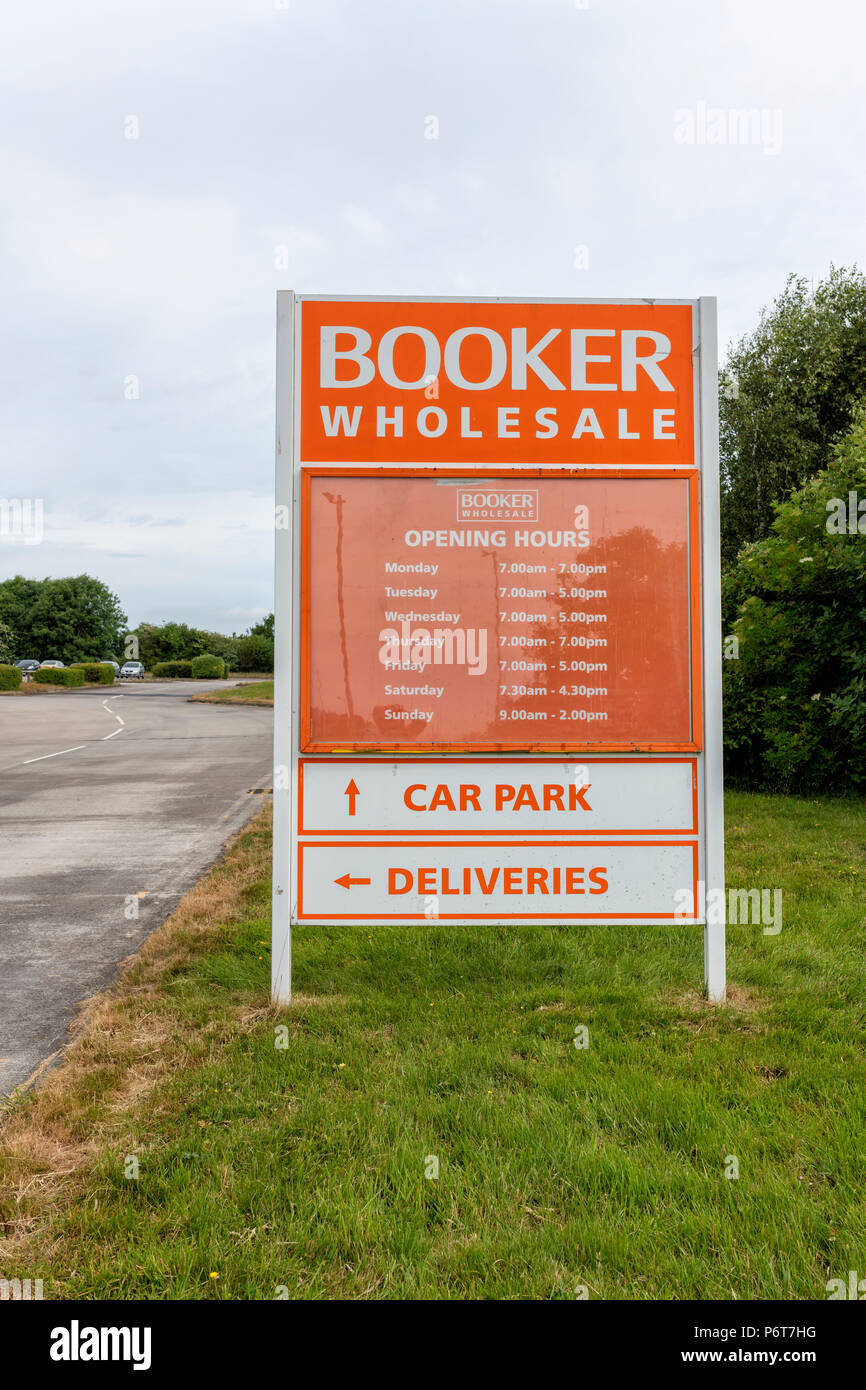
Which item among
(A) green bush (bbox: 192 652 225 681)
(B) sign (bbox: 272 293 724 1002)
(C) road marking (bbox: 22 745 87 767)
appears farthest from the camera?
(A) green bush (bbox: 192 652 225 681)

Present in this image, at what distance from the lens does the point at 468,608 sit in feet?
14.6

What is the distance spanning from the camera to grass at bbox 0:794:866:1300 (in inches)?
96.7

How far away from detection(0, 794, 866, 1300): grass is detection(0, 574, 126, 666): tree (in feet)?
291

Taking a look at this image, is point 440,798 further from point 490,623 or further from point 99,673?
point 99,673

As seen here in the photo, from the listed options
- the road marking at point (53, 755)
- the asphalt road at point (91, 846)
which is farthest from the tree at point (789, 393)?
the road marking at point (53, 755)

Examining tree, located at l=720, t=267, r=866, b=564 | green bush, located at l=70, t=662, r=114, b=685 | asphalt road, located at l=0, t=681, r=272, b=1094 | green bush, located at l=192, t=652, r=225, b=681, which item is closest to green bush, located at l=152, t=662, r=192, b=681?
green bush, located at l=192, t=652, r=225, b=681

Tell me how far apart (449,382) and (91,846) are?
6.37m

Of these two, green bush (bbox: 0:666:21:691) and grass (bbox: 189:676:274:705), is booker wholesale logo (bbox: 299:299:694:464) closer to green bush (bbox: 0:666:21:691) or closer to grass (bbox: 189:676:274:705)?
grass (bbox: 189:676:274:705)

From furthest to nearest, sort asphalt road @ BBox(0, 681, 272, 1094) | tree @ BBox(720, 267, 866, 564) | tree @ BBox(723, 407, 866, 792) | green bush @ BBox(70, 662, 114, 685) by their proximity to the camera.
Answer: green bush @ BBox(70, 662, 114, 685) < tree @ BBox(720, 267, 866, 564) < tree @ BBox(723, 407, 866, 792) < asphalt road @ BBox(0, 681, 272, 1094)

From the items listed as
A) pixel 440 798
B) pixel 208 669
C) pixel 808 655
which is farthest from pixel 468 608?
pixel 208 669

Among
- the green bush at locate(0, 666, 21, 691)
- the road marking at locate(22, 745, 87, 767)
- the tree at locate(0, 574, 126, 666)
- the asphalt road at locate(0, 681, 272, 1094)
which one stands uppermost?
the tree at locate(0, 574, 126, 666)

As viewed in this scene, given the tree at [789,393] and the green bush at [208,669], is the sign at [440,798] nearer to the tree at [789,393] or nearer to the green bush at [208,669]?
the tree at [789,393]

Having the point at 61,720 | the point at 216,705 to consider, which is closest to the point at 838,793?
the point at 61,720

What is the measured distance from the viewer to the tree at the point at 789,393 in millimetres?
20141
